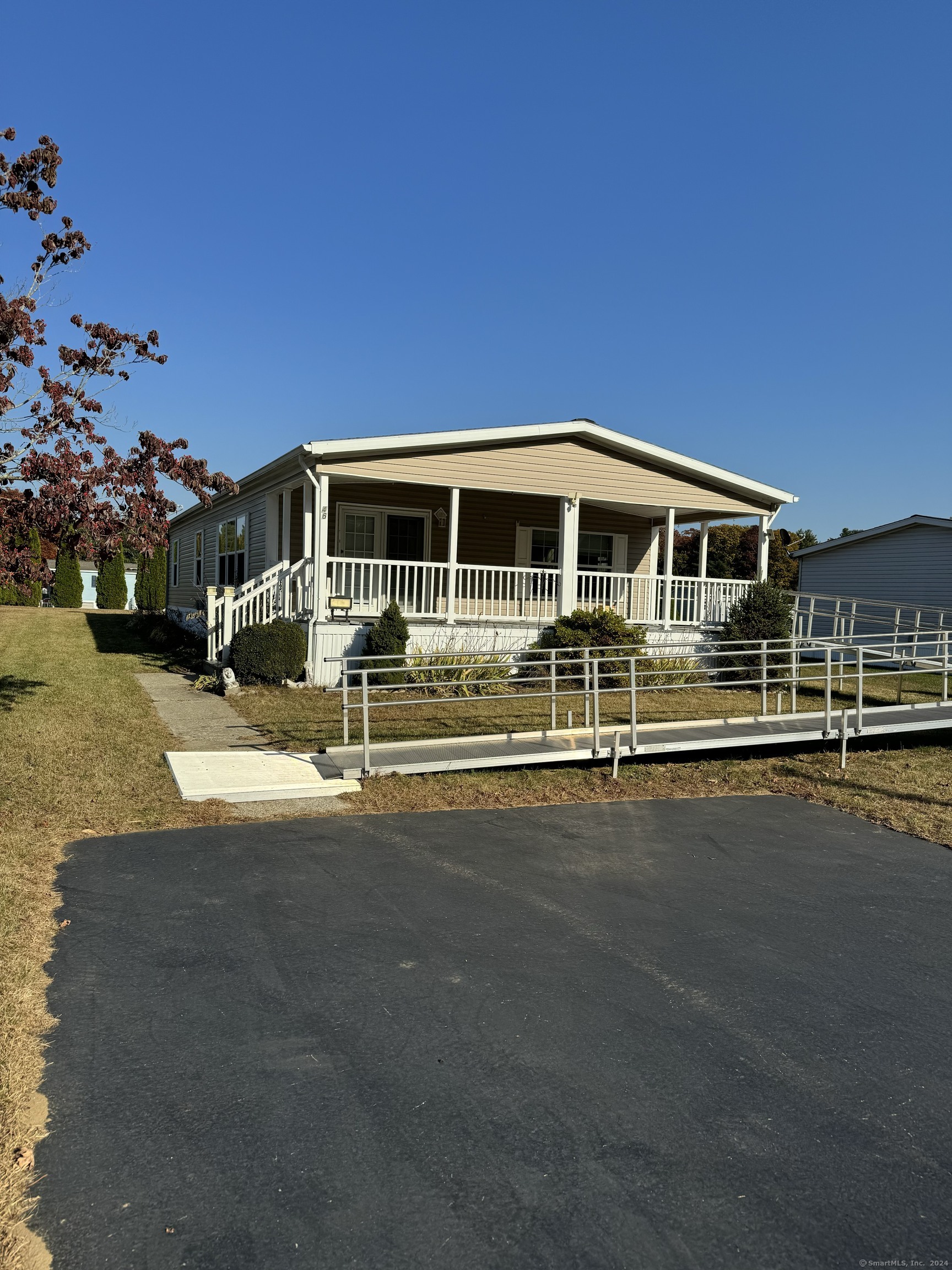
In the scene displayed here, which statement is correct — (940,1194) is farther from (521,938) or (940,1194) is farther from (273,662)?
(273,662)

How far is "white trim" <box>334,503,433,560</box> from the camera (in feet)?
61.6

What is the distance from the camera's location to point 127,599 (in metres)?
40.9

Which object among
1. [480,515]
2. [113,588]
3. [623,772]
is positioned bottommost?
[623,772]

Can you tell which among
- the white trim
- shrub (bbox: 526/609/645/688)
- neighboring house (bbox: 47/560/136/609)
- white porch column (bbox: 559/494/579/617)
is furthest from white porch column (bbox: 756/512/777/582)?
neighboring house (bbox: 47/560/136/609)

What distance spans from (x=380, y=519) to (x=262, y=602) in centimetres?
371

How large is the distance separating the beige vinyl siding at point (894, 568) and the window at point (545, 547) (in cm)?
818

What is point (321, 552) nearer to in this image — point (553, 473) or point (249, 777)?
point (553, 473)

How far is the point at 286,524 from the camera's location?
1822 cm

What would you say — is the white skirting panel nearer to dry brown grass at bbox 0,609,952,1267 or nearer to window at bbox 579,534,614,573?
dry brown grass at bbox 0,609,952,1267

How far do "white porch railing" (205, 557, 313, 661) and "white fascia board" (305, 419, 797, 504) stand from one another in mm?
2335

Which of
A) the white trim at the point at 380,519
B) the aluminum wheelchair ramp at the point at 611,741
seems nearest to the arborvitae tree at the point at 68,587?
the white trim at the point at 380,519

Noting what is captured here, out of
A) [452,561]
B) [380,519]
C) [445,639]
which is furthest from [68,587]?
[452,561]

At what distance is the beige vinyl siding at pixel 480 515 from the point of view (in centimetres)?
1889

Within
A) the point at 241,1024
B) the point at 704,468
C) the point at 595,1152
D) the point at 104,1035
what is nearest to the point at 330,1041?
the point at 241,1024
